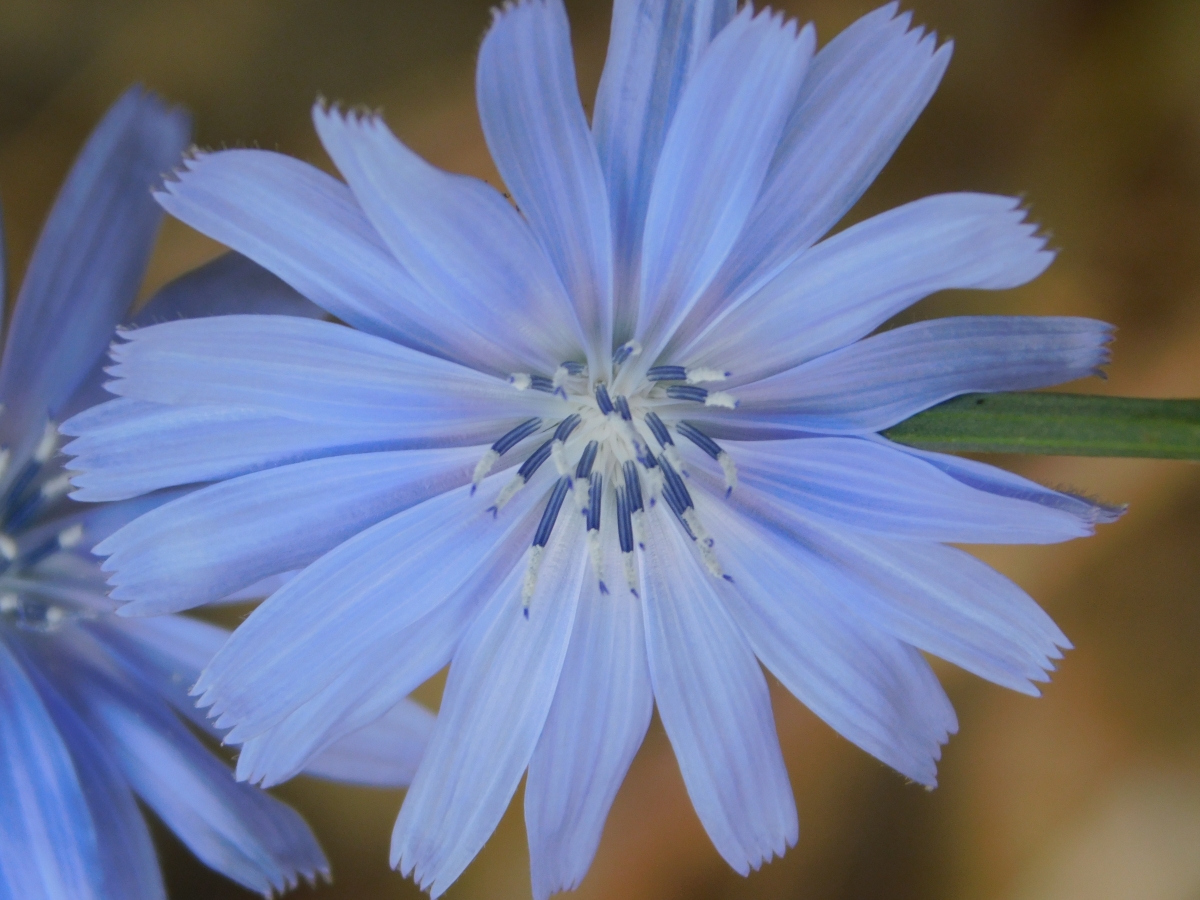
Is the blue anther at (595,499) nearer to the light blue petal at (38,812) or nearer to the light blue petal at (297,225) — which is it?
the light blue petal at (297,225)

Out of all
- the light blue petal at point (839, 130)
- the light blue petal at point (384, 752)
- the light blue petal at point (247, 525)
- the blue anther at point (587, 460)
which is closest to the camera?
the light blue petal at point (839, 130)

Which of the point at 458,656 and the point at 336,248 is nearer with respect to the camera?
the point at 336,248

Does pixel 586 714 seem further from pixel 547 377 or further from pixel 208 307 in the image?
pixel 208 307

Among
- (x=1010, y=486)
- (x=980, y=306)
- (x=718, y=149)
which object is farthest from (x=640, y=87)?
(x=980, y=306)

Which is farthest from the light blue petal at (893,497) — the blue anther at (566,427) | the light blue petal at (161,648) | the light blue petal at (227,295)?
the light blue petal at (161,648)

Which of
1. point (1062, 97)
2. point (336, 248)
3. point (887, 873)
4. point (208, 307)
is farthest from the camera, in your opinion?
point (887, 873)

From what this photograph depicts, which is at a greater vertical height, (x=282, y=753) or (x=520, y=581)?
(x=520, y=581)

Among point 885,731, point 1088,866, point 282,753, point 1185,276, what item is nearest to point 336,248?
point 282,753
